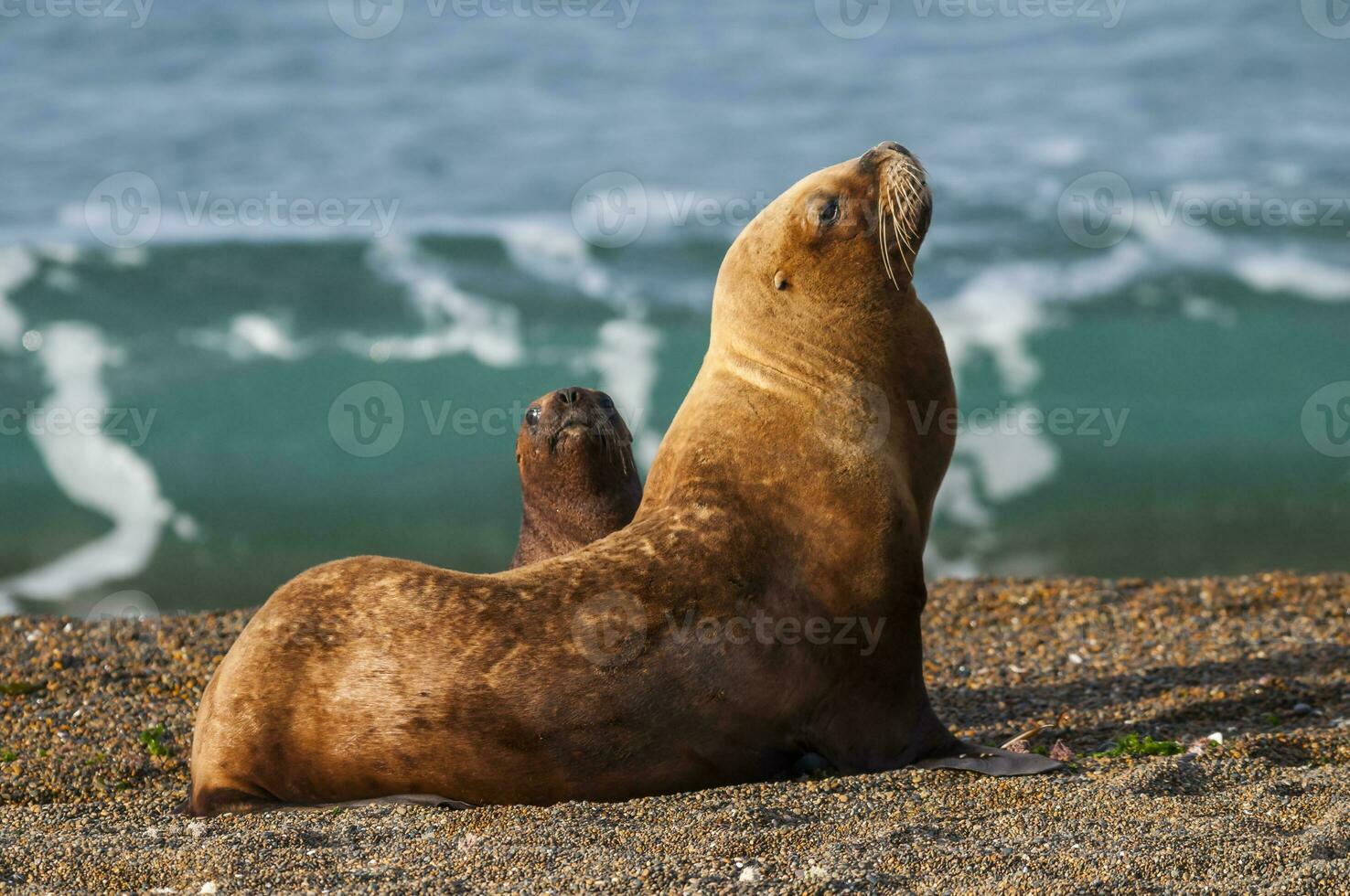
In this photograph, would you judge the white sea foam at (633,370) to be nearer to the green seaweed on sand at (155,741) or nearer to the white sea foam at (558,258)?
the white sea foam at (558,258)

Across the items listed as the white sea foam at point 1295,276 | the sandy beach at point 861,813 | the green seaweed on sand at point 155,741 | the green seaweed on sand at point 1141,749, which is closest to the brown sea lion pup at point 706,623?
the sandy beach at point 861,813

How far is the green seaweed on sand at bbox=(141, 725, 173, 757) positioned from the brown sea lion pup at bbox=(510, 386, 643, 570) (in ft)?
6.05

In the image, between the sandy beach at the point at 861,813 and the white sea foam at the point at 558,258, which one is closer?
the sandy beach at the point at 861,813

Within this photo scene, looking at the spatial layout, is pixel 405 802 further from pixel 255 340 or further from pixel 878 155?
pixel 255 340

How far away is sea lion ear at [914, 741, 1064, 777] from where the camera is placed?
5.34m

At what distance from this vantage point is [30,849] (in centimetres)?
481

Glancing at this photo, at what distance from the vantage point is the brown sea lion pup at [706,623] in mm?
5094

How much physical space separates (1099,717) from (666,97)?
19679 mm

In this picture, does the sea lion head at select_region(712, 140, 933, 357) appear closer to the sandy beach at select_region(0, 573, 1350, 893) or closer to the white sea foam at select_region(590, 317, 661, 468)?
the sandy beach at select_region(0, 573, 1350, 893)

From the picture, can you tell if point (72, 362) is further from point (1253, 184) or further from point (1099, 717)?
point (1253, 184)

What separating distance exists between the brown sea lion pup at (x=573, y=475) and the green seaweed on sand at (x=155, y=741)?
72.5 inches

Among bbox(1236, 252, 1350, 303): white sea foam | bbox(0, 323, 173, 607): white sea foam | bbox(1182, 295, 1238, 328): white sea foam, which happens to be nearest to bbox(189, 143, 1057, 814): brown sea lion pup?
bbox(0, 323, 173, 607): white sea foam

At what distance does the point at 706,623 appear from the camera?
208 inches

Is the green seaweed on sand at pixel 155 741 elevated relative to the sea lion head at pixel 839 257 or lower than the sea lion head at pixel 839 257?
lower
